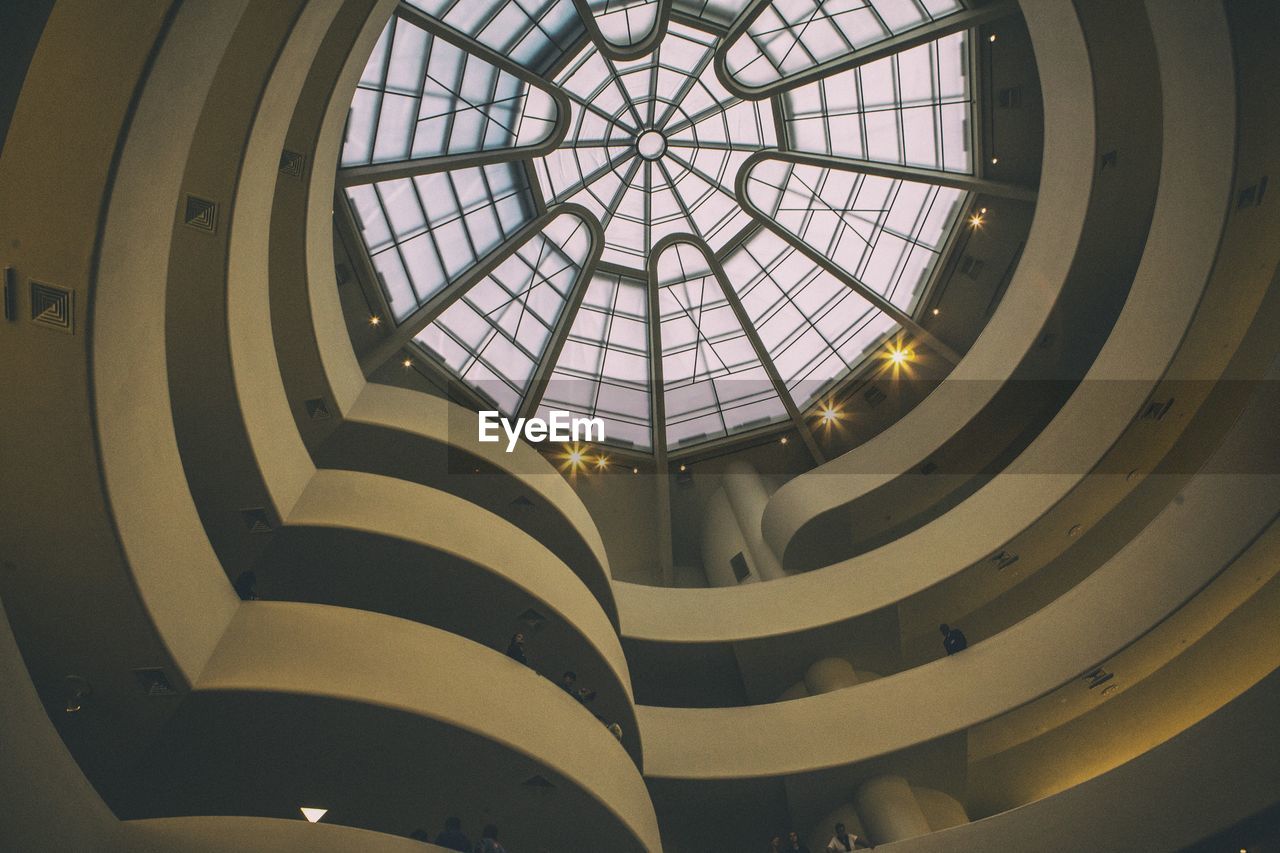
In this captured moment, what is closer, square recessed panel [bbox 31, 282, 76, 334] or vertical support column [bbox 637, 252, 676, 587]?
square recessed panel [bbox 31, 282, 76, 334]

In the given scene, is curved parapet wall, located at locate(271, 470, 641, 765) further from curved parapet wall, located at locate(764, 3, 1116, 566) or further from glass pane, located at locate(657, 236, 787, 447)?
glass pane, located at locate(657, 236, 787, 447)

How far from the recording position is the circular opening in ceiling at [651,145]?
75.1ft

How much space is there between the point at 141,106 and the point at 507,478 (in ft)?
38.6

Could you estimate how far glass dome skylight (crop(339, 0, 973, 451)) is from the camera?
18.9m

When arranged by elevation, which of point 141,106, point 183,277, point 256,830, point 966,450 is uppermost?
point 966,450

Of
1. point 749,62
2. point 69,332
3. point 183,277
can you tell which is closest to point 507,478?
point 183,277

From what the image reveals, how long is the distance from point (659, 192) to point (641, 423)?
7304mm

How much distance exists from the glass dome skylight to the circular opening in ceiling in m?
0.06

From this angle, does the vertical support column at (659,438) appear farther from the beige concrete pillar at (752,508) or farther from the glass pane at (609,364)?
the beige concrete pillar at (752,508)

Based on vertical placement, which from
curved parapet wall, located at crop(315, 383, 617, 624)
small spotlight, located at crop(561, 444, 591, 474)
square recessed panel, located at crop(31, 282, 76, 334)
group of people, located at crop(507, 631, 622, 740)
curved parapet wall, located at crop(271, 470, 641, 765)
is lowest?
square recessed panel, located at crop(31, 282, 76, 334)

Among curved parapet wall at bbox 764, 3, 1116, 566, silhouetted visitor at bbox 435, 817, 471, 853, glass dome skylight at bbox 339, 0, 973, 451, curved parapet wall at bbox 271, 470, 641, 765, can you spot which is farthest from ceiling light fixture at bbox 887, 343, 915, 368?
silhouetted visitor at bbox 435, 817, 471, 853

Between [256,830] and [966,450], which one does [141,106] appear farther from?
[966,450]

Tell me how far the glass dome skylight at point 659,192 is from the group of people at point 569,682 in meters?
9.64

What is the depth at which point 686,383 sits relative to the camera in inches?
1017
